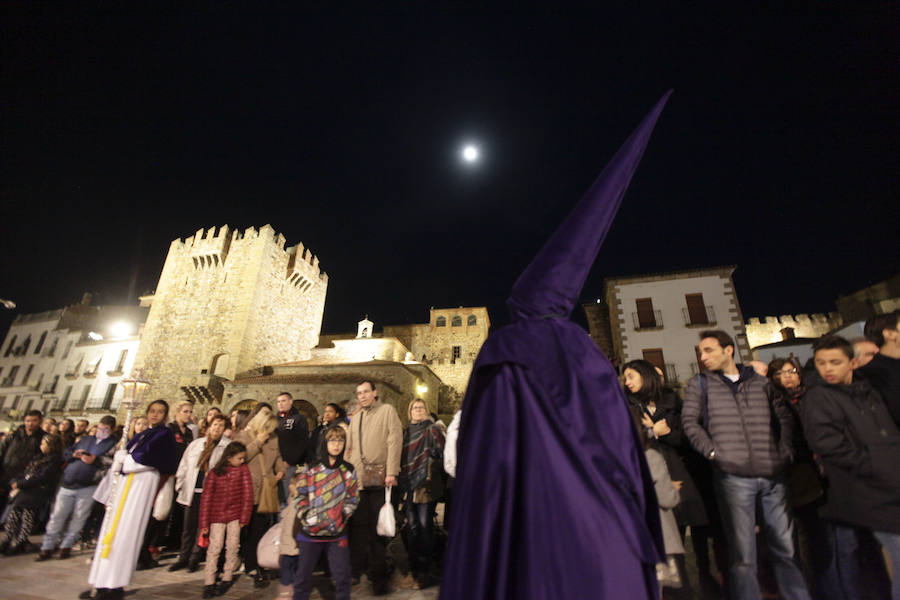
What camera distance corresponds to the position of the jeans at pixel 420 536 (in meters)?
4.29

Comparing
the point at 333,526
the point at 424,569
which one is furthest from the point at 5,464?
the point at 424,569

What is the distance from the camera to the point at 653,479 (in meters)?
2.23

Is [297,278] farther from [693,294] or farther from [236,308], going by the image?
[693,294]

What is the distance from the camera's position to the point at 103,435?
611 centimetres

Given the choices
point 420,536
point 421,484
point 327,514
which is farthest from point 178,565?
point 421,484

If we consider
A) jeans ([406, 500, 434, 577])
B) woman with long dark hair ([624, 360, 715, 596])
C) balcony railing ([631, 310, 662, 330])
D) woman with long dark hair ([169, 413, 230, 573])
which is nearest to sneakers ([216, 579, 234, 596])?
woman with long dark hair ([169, 413, 230, 573])

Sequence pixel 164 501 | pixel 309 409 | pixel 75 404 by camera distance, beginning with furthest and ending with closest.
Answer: pixel 75 404
pixel 309 409
pixel 164 501

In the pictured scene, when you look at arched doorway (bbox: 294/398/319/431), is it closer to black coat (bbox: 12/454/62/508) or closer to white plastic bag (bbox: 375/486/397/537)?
black coat (bbox: 12/454/62/508)

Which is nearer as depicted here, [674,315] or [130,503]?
[130,503]

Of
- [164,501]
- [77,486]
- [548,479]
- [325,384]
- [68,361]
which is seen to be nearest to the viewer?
[548,479]

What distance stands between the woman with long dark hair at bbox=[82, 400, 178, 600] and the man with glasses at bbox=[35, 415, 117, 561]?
6.80 ft

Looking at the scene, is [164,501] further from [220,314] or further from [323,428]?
[220,314]

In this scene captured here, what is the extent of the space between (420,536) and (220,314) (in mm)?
A: 23453

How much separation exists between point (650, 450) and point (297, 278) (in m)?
27.8
